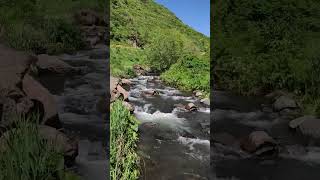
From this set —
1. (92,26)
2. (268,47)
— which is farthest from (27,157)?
(92,26)

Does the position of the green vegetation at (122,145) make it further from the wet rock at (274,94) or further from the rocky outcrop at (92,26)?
the rocky outcrop at (92,26)

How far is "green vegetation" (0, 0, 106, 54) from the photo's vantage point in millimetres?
12891

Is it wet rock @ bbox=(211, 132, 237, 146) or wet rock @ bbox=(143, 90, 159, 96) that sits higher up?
wet rock @ bbox=(143, 90, 159, 96)

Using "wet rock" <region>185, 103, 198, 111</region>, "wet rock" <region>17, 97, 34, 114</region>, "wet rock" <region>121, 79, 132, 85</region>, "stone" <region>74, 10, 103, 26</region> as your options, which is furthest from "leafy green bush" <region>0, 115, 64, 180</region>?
"stone" <region>74, 10, 103, 26</region>

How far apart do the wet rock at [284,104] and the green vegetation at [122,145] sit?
4046mm

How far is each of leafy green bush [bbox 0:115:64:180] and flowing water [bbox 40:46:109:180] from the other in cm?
155

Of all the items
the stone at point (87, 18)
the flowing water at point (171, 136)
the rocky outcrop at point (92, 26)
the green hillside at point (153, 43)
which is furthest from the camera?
the stone at point (87, 18)

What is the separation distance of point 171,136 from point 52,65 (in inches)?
162


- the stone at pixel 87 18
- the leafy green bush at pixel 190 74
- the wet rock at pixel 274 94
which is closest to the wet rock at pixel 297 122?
the wet rock at pixel 274 94

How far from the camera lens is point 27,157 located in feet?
15.8

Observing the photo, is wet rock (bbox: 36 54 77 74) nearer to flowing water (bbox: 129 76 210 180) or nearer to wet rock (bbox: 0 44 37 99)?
flowing water (bbox: 129 76 210 180)

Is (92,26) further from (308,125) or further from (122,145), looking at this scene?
(122,145)

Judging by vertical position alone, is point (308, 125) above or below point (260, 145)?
above

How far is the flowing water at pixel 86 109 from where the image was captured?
23.5 feet
